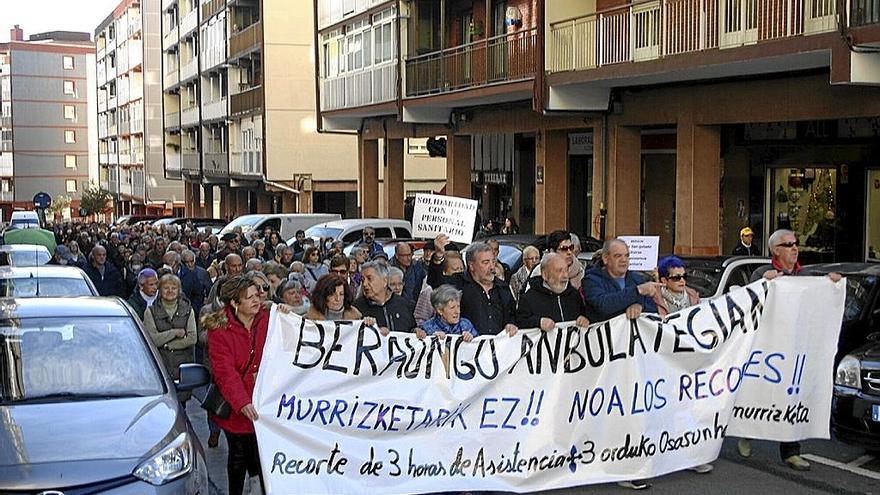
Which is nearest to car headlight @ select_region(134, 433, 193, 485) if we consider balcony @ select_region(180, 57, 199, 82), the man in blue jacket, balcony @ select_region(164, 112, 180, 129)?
the man in blue jacket

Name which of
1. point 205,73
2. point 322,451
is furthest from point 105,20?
point 322,451

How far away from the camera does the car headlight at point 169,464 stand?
5867 millimetres

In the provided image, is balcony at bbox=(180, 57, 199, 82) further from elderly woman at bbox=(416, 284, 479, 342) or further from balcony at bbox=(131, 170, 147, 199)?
elderly woman at bbox=(416, 284, 479, 342)

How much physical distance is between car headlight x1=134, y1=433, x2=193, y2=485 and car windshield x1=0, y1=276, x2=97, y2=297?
5888 mm

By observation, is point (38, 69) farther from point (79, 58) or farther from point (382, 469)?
Answer: point (382, 469)

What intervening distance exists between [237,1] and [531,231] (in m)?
25.2

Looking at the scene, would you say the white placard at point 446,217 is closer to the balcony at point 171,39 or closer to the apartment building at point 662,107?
the apartment building at point 662,107

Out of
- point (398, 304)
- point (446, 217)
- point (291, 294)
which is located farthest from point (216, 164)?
point (398, 304)

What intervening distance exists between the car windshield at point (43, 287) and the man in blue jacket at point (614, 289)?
574cm

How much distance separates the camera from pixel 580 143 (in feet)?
87.9

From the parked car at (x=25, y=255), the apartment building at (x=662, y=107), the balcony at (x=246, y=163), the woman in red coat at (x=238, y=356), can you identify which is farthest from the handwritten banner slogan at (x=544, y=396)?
the balcony at (x=246, y=163)

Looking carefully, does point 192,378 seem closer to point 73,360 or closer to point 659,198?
point 73,360

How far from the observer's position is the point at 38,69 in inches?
4432

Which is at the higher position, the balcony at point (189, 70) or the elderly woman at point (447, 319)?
the balcony at point (189, 70)
